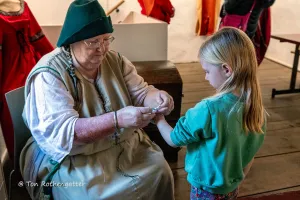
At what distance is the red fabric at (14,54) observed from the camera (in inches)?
67.6

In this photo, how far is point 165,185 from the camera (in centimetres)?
132

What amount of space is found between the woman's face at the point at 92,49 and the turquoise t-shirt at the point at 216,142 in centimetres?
39

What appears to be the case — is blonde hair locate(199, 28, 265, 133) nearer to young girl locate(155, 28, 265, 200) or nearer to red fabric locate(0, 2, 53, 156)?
young girl locate(155, 28, 265, 200)

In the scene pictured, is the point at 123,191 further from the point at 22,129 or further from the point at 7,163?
the point at 7,163

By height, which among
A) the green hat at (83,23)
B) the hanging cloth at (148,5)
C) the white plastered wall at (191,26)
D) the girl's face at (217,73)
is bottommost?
the white plastered wall at (191,26)

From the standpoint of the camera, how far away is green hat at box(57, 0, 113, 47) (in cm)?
115

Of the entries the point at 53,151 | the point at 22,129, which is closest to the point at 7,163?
the point at 22,129

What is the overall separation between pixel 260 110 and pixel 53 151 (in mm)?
708

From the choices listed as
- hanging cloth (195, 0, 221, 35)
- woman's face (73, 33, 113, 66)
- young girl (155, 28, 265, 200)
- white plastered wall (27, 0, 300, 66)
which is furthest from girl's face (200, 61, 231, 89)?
hanging cloth (195, 0, 221, 35)

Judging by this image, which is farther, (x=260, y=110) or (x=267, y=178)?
(x=267, y=178)

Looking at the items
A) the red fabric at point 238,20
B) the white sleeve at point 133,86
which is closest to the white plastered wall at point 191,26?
the red fabric at point 238,20

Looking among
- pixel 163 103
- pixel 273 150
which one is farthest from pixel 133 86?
pixel 273 150

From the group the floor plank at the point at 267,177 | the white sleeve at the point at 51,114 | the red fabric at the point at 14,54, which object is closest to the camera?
the white sleeve at the point at 51,114

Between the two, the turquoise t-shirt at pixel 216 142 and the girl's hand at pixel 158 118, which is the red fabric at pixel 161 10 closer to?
the girl's hand at pixel 158 118
